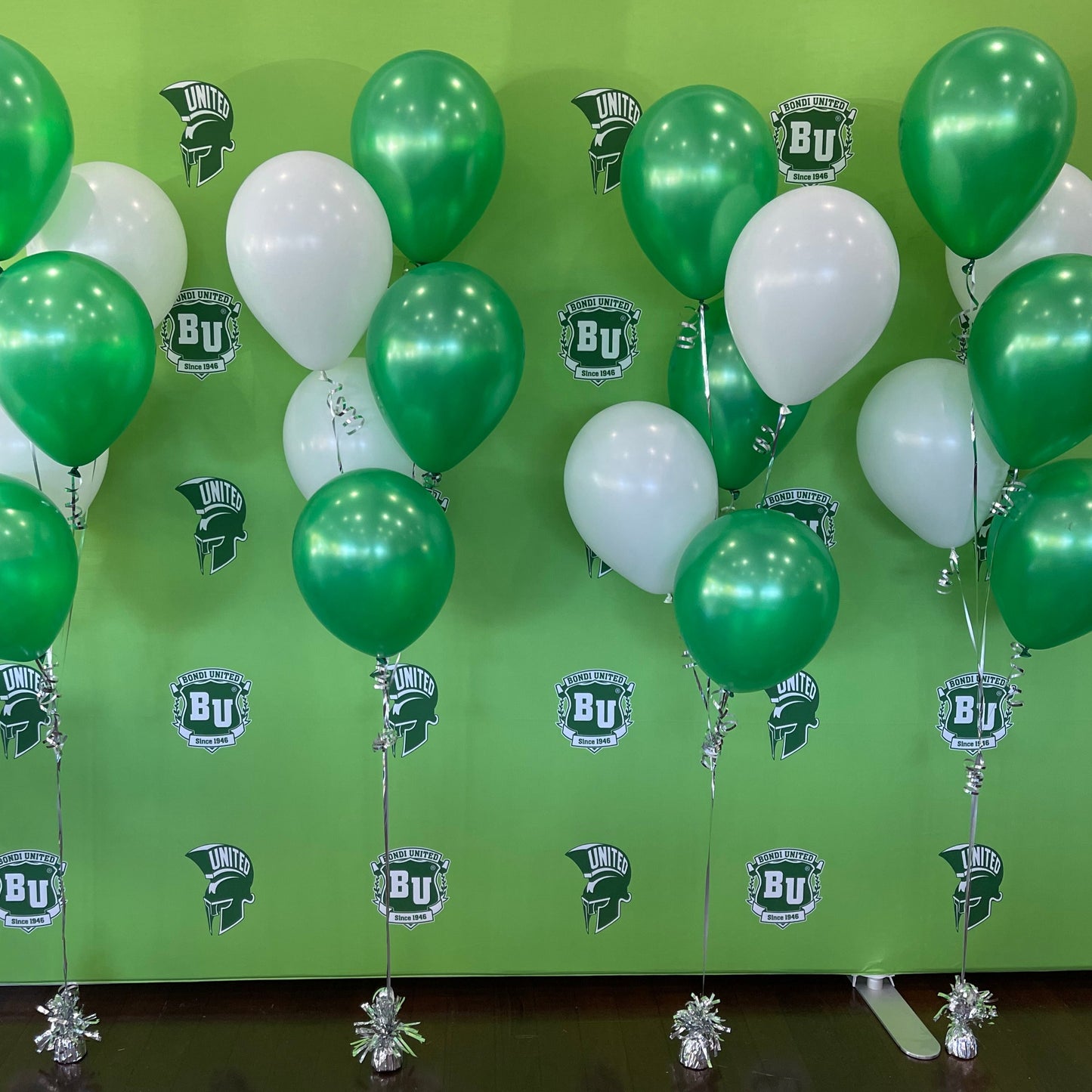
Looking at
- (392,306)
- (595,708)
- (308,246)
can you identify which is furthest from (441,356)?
(595,708)

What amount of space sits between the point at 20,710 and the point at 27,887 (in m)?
0.44

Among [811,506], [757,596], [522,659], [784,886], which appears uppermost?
[811,506]

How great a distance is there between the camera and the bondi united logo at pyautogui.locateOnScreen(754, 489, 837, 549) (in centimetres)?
246

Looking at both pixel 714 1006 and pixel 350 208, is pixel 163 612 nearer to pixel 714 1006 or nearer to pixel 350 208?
pixel 350 208

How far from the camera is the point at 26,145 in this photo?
182 cm

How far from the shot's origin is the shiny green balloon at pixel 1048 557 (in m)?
1.96

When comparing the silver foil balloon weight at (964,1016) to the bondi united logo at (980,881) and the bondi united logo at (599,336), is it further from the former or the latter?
the bondi united logo at (599,336)

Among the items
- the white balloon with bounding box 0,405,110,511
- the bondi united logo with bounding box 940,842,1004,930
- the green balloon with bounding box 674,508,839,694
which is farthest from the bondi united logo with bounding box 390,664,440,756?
the bondi united logo with bounding box 940,842,1004,930

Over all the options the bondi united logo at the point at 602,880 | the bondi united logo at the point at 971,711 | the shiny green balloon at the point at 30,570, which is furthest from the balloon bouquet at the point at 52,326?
the bondi united logo at the point at 971,711

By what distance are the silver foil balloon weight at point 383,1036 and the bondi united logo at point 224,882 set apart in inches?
17.3

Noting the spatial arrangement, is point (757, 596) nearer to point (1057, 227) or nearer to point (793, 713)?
point (793, 713)

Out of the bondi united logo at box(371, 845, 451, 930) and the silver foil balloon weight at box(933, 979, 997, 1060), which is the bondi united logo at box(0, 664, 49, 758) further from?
the silver foil balloon weight at box(933, 979, 997, 1060)

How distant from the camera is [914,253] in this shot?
242cm

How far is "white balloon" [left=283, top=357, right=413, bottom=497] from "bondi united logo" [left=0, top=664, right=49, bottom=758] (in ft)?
2.85
